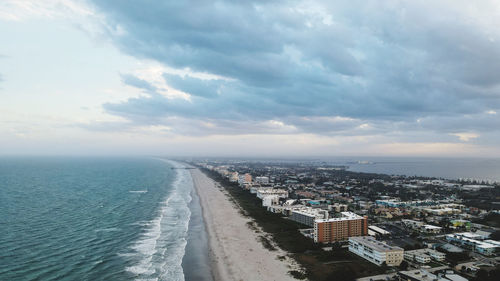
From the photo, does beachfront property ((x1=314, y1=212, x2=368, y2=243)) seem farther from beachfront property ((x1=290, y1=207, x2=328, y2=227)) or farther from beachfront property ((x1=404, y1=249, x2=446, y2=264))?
beachfront property ((x1=404, y1=249, x2=446, y2=264))

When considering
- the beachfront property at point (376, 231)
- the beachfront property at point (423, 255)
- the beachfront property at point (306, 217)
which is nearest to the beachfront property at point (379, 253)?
the beachfront property at point (423, 255)

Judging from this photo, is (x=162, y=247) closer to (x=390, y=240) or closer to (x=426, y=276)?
(x=426, y=276)

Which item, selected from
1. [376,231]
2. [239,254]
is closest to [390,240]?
[376,231]

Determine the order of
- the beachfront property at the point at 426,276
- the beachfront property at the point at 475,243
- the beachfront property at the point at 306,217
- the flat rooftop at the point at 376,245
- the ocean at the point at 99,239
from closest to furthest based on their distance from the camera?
the beachfront property at the point at 426,276, the ocean at the point at 99,239, the flat rooftop at the point at 376,245, the beachfront property at the point at 475,243, the beachfront property at the point at 306,217

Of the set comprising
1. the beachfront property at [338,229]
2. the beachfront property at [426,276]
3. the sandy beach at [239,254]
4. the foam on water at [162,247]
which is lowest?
the sandy beach at [239,254]

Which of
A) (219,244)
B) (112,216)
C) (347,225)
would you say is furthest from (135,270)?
(347,225)

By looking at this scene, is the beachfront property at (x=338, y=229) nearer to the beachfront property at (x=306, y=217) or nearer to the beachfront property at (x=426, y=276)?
the beachfront property at (x=306, y=217)
